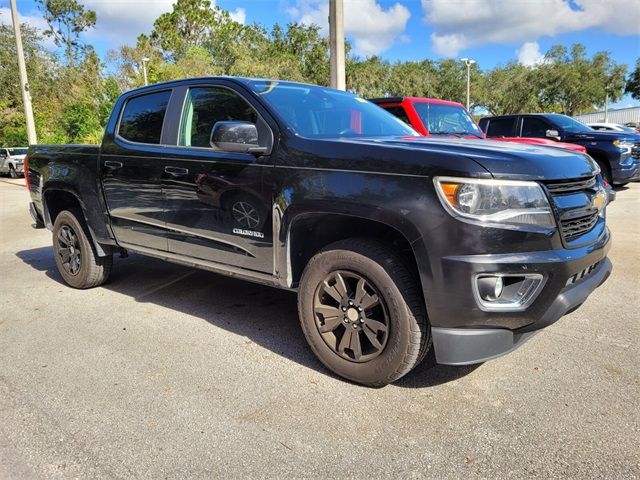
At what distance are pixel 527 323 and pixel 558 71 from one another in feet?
156

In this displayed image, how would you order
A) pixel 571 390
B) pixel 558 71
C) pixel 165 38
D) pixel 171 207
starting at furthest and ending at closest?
pixel 165 38 < pixel 558 71 < pixel 171 207 < pixel 571 390

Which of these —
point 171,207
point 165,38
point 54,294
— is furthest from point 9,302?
point 165,38

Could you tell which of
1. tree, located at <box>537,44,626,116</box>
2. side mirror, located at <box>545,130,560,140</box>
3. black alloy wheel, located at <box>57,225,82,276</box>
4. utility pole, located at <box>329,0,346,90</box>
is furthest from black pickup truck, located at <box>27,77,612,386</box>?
tree, located at <box>537,44,626,116</box>

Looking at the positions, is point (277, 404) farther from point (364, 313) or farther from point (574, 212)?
point (574, 212)

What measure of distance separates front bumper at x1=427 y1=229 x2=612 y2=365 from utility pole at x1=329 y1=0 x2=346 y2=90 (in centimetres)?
592

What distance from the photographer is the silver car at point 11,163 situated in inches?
967

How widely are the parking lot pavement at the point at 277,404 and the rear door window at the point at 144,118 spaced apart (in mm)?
1541

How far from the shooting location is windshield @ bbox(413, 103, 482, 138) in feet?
27.6

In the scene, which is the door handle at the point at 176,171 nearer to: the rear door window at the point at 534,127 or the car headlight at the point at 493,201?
the car headlight at the point at 493,201

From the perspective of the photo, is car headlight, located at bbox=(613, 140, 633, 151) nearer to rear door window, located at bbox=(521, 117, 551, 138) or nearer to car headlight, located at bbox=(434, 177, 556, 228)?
rear door window, located at bbox=(521, 117, 551, 138)

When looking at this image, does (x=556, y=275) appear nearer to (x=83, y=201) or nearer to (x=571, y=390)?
(x=571, y=390)

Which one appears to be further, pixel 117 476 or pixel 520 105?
pixel 520 105

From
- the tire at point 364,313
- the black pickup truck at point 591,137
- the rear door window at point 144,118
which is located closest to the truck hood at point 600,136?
the black pickup truck at point 591,137

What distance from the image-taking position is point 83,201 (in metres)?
5.00
